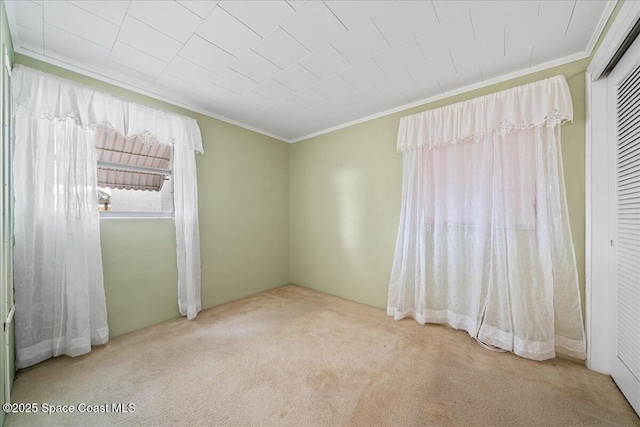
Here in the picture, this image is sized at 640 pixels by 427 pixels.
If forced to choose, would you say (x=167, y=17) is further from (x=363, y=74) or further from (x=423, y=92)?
(x=423, y=92)

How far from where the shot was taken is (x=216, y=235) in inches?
116

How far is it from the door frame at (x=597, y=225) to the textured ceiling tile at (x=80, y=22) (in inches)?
131

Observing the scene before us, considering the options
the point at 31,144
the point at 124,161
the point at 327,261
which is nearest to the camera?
the point at 31,144

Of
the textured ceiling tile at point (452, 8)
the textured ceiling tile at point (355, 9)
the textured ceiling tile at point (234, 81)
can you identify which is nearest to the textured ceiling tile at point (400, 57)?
the textured ceiling tile at point (452, 8)

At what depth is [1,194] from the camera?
1295 mm

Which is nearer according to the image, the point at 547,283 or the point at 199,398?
the point at 199,398

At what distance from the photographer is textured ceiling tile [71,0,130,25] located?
1.36 meters

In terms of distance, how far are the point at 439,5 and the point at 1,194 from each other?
2735 millimetres

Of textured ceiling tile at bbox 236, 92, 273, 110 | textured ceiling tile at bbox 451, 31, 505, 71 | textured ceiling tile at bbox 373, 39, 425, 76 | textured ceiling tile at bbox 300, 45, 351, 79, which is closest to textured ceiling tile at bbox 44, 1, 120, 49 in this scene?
textured ceiling tile at bbox 236, 92, 273, 110

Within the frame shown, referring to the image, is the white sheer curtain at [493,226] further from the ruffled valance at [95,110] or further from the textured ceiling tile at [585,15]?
the ruffled valance at [95,110]

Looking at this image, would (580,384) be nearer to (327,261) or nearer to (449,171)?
(449,171)

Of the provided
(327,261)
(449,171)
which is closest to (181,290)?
(327,261)

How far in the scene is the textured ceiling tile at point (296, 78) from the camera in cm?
200

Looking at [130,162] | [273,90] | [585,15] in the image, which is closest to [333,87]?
[273,90]
